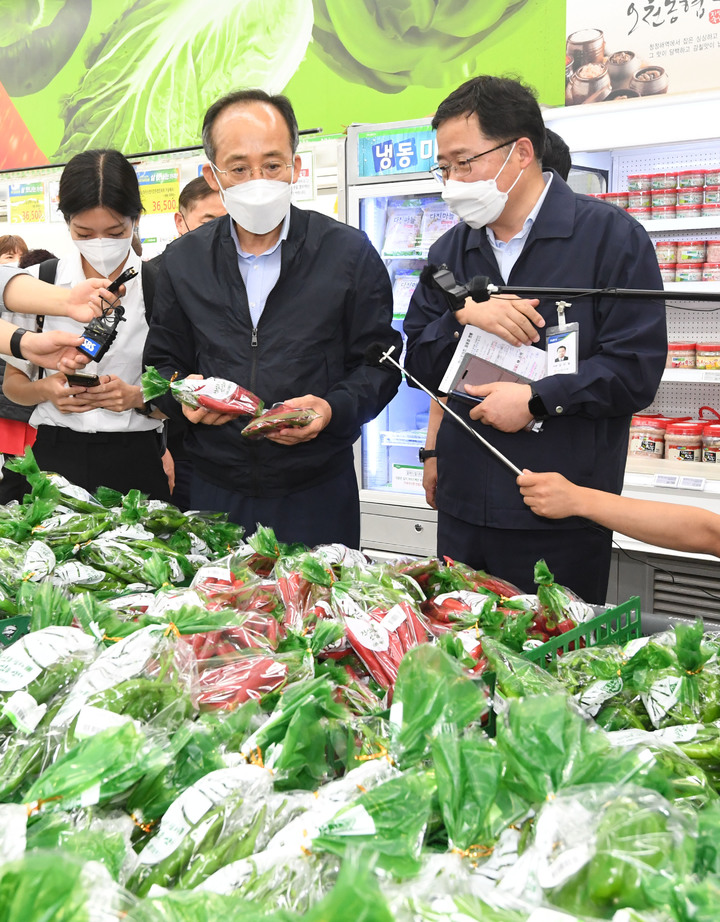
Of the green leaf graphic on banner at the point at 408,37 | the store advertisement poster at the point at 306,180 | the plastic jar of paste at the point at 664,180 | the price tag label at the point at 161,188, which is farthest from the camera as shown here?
the price tag label at the point at 161,188

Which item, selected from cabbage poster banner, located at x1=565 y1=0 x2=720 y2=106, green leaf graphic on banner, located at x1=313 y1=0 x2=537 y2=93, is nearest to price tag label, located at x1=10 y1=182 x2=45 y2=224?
Answer: green leaf graphic on banner, located at x1=313 y1=0 x2=537 y2=93

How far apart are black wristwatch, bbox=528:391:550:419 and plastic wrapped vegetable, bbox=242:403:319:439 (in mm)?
540

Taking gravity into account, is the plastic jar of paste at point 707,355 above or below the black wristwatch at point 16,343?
below

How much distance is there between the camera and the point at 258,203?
230cm

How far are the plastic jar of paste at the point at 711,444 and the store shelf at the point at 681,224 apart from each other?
33.2 inches

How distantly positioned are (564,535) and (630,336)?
21.6 inches

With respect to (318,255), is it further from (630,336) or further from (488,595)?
(488,595)

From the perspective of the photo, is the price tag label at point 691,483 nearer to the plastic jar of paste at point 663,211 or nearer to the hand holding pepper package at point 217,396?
the plastic jar of paste at point 663,211

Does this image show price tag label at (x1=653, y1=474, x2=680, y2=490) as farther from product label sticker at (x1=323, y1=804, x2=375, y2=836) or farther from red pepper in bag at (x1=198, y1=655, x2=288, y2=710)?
product label sticker at (x1=323, y1=804, x2=375, y2=836)

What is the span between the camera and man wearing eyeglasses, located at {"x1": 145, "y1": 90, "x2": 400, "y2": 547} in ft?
7.52

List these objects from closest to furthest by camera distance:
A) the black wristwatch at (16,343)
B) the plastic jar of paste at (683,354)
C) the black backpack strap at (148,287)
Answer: the black wristwatch at (16,343), the black backpack strap at (148,287), the plastic jar of paste at (683,354)

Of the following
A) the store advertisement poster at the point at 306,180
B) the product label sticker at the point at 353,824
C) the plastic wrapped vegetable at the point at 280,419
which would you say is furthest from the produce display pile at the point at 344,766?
the store advertisement poster at the point at 306,180

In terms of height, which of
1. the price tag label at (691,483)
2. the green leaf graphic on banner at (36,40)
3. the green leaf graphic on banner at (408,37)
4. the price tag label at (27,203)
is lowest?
the price tag label at (691,483)

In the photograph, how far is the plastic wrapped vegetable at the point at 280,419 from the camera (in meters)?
2.04
